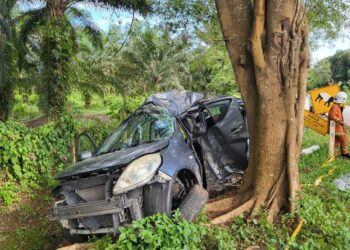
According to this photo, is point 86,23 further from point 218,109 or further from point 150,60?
point 150,60

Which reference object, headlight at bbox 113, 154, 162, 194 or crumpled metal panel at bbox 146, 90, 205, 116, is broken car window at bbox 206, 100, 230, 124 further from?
headlight at bbox 113, 154, 162, 194

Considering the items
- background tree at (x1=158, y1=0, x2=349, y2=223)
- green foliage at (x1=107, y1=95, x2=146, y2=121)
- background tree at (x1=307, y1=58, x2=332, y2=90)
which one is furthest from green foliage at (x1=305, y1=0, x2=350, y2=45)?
background tree at (x1=307, y1=58, x2=332, y2=90)

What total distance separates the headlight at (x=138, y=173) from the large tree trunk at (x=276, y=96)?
144 cm

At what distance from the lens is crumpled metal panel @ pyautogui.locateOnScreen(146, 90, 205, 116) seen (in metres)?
6.40

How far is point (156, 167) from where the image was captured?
4.55 m

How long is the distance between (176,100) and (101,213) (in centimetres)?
295

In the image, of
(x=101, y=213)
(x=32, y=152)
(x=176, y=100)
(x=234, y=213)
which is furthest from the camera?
(x=32, y=152)

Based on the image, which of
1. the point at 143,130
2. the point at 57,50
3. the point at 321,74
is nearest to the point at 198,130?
the point at 143,130

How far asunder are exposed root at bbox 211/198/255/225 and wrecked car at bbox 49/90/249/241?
0.97 ft

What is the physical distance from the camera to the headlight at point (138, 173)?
436 centimetres

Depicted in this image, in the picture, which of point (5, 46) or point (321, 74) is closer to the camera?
point (5, 46)

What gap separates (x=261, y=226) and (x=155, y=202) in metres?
1.45

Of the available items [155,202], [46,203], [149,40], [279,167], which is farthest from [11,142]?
[149,40]

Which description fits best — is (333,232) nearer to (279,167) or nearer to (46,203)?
(279,167)
